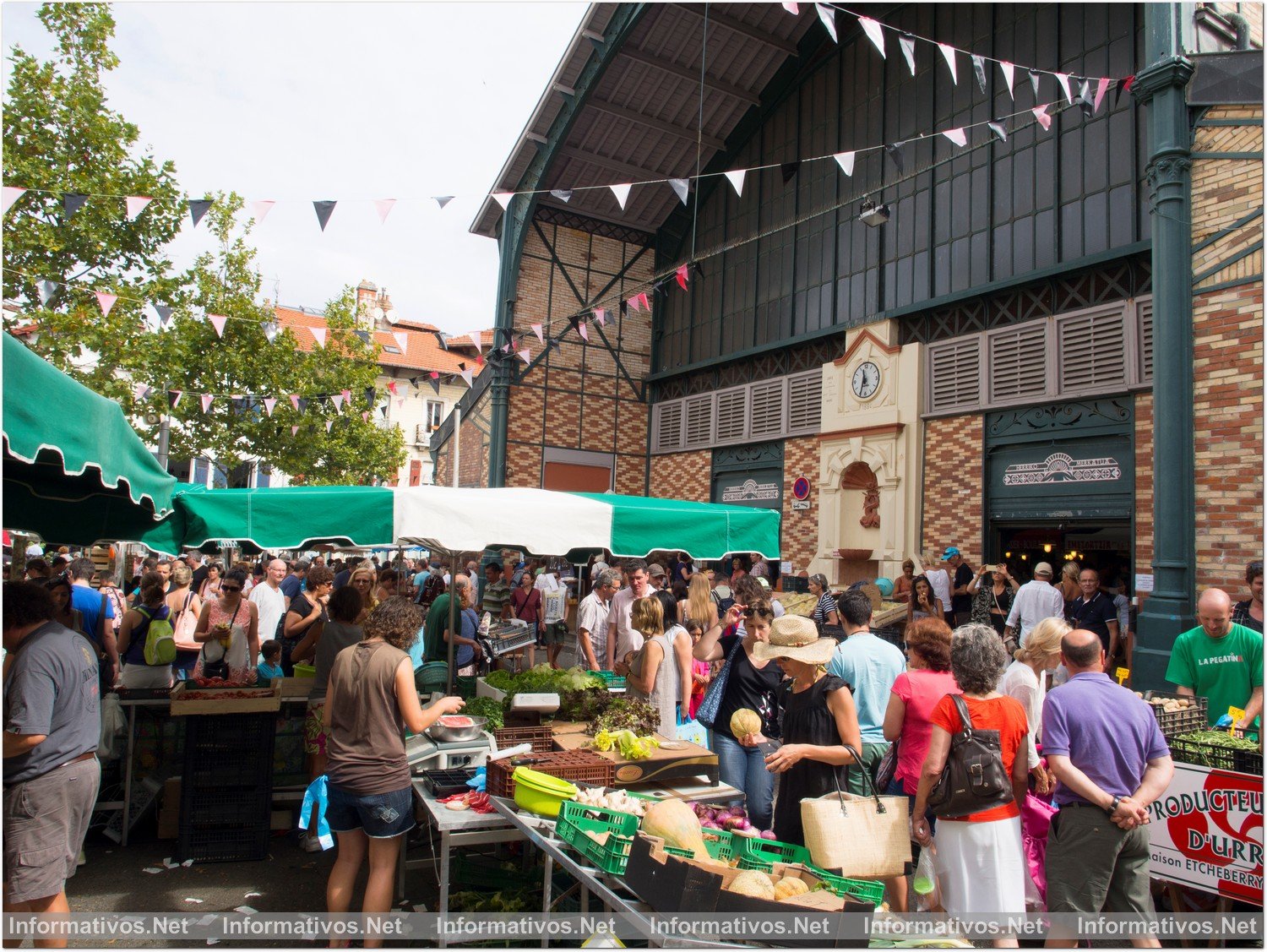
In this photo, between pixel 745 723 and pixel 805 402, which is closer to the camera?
pixel 745 723

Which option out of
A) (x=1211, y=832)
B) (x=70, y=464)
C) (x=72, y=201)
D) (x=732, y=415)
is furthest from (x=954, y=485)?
(x=70, y=464)

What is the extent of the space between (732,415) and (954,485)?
638 cm

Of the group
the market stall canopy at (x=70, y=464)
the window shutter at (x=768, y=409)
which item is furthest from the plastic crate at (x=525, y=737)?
the window shutter at (x=768, y=409)

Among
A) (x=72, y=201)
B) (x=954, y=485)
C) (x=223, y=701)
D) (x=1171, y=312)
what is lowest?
(x=223, y=701)

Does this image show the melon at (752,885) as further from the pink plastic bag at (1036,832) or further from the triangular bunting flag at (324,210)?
the triangular bunting flag at (324,210)

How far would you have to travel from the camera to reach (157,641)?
6625 mm

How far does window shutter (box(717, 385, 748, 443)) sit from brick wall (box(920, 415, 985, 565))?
16.6 ft

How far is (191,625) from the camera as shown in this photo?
26.3 feet

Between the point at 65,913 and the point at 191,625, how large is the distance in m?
4.74

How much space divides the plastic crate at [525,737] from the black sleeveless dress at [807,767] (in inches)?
56.0

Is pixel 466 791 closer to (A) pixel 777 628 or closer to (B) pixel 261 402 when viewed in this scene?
(A) pixel 777 628

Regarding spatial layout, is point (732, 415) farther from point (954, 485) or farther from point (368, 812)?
point (368, 812)

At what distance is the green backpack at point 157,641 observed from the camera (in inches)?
261

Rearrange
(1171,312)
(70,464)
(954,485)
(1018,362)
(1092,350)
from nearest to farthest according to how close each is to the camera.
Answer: (70,464)
(1171,312)
(1092,350)
(1018,362)
(954,485)
